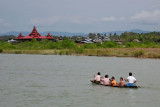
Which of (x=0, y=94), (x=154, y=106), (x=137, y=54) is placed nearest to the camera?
(x=154, y=106)

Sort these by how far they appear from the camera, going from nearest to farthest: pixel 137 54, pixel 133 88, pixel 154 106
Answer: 1. pixel 154 106
2. pixel 133 88
3. pixel 137 54

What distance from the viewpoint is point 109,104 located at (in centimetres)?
1622

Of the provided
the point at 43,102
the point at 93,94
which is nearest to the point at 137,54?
the point at 93,94

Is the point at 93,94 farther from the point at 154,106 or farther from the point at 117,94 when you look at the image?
the point at 154,106

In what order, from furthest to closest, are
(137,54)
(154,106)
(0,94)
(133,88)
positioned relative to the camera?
(137,54)
(133,88)
(0,94)
(154,106)

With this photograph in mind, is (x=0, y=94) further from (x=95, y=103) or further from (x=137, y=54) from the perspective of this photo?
(x=137, y=54)

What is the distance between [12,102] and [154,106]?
7307mm

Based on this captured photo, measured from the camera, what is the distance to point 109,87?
68.5ft

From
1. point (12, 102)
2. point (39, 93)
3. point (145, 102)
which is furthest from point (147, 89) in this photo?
point (12, 102)

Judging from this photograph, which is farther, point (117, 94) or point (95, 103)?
point (117, 94)

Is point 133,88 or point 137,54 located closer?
point 133,88

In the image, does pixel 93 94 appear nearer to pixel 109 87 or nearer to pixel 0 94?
pixel 109 87

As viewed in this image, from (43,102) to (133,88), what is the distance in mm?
6943

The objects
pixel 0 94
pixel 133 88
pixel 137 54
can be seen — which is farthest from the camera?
pixel 137 54
